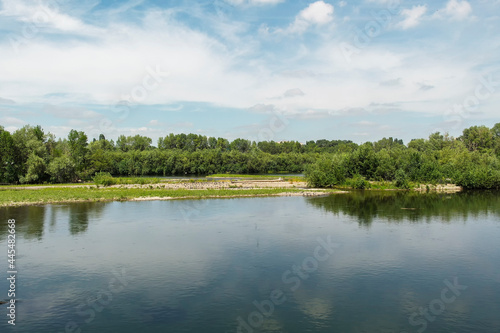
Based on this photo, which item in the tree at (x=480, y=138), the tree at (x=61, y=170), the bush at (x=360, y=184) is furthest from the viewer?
the tree at (x=480, y=138)

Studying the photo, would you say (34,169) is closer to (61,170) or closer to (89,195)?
(61,170)

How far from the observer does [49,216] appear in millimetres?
42250

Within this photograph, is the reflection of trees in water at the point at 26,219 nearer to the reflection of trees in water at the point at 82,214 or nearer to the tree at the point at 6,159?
the reflection of trees in water at the point at 82,214

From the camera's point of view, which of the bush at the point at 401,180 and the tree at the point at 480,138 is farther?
the tree at the point at 480,138

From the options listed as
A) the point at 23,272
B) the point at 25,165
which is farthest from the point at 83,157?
the point at 23,272

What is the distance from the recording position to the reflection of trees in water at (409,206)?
44322 millimetres

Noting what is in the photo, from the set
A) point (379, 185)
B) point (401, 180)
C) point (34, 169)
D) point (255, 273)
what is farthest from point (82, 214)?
point (401, 180)

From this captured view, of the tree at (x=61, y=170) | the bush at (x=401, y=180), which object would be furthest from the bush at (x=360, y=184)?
the tree at (x=61, y=170)

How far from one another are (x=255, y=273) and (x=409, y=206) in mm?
35644

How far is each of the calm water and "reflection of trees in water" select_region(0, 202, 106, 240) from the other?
0.28 metres

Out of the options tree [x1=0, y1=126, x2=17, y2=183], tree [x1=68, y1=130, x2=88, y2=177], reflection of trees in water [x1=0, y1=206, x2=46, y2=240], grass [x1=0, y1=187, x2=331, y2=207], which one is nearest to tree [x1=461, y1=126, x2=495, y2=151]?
grass [x1=0, y1=187, x2=331, y2=207]

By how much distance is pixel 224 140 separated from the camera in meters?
181

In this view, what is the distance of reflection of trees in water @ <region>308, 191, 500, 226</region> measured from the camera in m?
44.3

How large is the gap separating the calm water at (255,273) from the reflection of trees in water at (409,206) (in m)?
1.72
